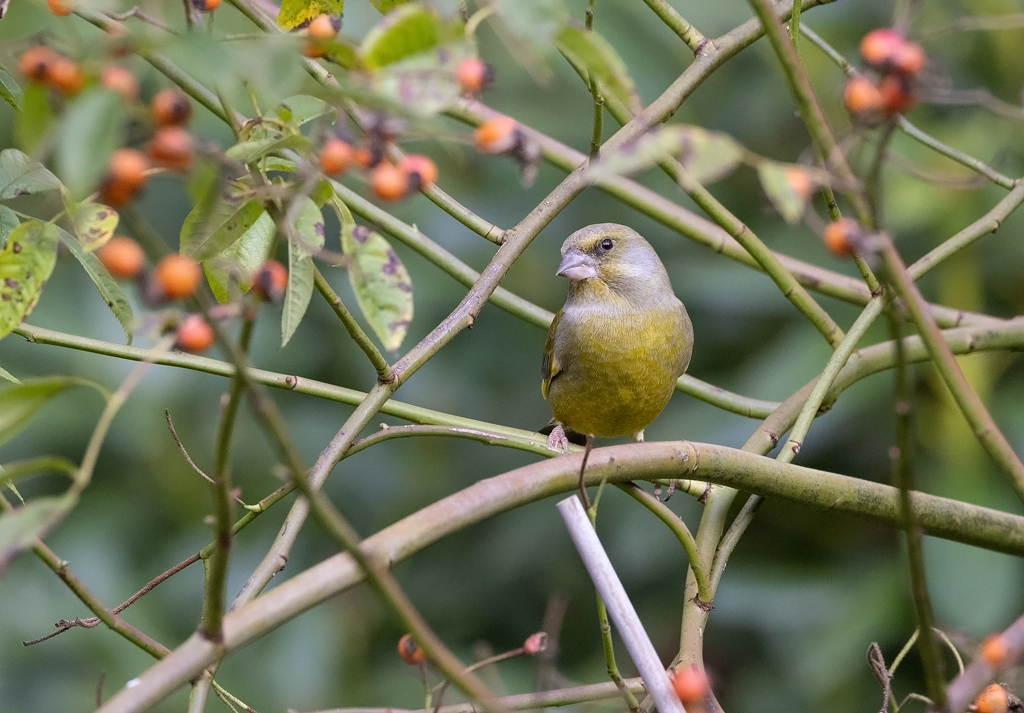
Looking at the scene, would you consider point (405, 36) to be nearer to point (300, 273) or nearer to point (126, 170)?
point (126, 170)

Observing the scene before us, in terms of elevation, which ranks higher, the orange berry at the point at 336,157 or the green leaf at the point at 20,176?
the green leaf at the point at 20,176

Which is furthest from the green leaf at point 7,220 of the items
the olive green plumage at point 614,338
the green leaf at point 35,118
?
the olive green plumage at point 614,338

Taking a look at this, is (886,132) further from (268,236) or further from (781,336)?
Result: (781,336)

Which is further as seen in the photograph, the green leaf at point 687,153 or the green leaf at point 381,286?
the green leaf at point 381,286

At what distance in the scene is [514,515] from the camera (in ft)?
14.9

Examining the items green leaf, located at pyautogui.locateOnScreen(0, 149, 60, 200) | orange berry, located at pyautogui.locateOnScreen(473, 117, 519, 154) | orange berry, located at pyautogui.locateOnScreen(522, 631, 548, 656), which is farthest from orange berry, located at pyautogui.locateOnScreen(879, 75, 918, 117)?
green leaf, located at pyautogui.locateOnScreen(0, 149, 60, 200)

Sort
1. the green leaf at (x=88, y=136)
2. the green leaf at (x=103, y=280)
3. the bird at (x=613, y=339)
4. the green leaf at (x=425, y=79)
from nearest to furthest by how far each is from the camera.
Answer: the green leaf at (x=88, y=136) → the green leaf at (x=425, y=79) → the green leaf at (x=103, y=280) → the bird at (x=613, y=339)

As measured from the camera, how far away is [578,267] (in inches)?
132

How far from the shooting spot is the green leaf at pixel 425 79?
88 centimetres

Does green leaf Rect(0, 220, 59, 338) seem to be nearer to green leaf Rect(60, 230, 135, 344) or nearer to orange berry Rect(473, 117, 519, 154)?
green leaf Rect(60, 230, 135, 344)

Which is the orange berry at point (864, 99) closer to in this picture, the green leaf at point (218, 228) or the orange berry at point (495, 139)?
the orange berry at point (495, 139)

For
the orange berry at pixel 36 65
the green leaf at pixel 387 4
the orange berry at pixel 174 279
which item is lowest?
the orange berry at pixel 174 279

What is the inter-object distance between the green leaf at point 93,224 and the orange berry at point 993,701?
3.84 feet

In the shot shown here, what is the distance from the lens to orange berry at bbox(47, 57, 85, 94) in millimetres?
865
